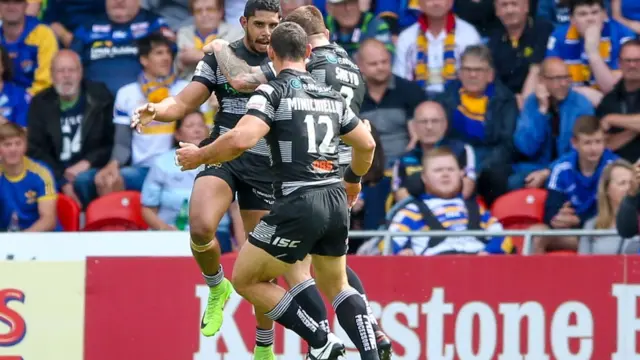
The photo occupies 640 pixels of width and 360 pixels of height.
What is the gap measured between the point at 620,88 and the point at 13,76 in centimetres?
609

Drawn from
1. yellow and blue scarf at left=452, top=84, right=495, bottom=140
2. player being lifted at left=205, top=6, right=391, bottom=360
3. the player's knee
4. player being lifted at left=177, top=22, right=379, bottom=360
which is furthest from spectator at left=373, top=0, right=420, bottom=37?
player being lifted at left=177, top=22, right=379, bottom=360

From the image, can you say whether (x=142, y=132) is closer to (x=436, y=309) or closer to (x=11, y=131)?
(x=11, y=131)

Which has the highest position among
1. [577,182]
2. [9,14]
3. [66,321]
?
[9,14]

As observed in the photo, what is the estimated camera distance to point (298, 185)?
9.15 metres

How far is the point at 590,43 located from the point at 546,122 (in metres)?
0.84

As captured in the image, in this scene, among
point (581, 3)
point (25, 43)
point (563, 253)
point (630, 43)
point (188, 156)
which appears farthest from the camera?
point (25, 43)

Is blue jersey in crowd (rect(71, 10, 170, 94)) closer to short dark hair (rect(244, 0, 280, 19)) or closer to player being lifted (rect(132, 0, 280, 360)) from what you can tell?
player being lifted (rect(132, 0, 280, 360))

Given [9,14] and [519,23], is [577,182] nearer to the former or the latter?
[519,23]

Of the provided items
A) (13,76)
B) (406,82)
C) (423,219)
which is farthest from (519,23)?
(13,76)

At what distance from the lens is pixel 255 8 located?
9781 millimetres

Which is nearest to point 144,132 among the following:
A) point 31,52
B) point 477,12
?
point 31,52

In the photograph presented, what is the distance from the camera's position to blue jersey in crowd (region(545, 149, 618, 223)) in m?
12.5

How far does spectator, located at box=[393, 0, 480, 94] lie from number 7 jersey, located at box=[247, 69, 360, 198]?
465 centimetres

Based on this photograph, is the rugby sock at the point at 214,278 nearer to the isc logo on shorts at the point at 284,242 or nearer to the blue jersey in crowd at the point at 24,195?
the isc logo on shorts at the point at 284,242
